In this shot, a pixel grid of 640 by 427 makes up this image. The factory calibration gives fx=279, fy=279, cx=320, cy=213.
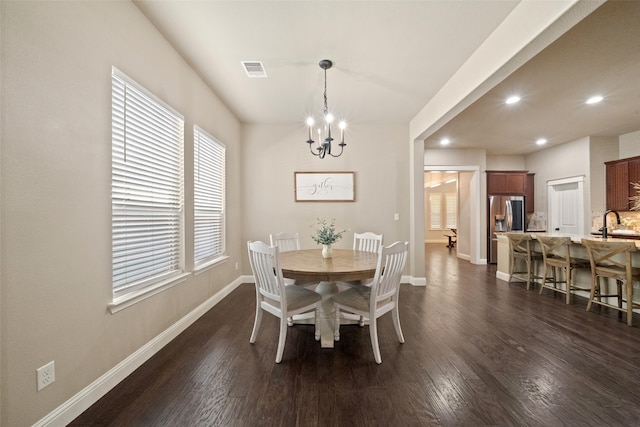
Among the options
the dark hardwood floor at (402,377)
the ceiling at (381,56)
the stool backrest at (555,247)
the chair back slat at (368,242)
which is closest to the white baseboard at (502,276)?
the stool backrest at (555,247)

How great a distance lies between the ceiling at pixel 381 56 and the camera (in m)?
2.16

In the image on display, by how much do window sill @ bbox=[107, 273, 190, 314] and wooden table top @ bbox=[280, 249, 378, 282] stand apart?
105 cm

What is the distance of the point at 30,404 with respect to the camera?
1.40 m

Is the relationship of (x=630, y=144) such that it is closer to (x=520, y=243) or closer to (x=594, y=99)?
(x=594, y=99)

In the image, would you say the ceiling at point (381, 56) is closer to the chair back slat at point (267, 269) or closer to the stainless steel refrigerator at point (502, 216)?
the chair back slat at point (267, 269)

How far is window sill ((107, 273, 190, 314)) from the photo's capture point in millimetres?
1922

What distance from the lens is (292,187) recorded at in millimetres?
4820

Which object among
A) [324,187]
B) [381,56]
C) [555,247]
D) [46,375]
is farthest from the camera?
[324,187]

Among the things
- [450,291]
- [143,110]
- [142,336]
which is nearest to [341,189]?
[450,291]

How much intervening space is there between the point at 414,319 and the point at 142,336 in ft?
8.77

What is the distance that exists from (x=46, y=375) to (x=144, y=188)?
4.42ft

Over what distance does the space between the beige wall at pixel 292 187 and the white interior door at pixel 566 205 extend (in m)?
4.22

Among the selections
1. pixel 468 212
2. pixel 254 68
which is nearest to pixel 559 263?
pixel 468 212

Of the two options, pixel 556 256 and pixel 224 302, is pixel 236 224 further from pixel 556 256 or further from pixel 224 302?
pixel 556 256
